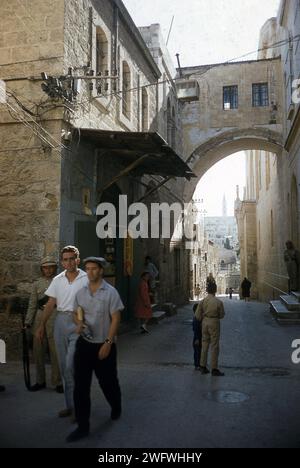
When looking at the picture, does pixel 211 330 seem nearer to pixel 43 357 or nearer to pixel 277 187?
pixel 43 357

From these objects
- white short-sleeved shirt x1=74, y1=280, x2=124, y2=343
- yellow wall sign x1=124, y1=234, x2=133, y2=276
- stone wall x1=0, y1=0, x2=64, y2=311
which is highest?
stone wall x1=0, y1=0, x2=64, y2=311

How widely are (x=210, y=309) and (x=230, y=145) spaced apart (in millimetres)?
16875

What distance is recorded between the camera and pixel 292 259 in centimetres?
1419

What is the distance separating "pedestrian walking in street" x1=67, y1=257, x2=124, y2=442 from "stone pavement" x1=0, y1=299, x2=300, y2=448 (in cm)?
40

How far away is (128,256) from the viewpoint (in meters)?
10.6

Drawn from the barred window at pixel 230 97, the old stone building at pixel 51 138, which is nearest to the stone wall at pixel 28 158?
the old stone building at pixel 51 138

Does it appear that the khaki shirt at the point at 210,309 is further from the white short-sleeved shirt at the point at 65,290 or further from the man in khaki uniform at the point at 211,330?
the white short-sleeved shirt at the point at 65,290

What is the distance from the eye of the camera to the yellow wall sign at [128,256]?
10.6m

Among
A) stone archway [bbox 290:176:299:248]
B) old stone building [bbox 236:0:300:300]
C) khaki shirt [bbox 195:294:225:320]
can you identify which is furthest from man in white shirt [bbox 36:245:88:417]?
stone archway [bbox 290:176:299:248]

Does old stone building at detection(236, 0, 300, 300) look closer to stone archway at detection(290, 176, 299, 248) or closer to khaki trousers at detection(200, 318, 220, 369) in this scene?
stone archway at detection(290, 176, 299, 248)

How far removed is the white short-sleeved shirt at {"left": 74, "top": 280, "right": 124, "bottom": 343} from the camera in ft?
13.4

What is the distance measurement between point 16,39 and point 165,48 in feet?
31.7

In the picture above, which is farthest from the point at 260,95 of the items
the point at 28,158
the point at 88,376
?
the point at 88,376

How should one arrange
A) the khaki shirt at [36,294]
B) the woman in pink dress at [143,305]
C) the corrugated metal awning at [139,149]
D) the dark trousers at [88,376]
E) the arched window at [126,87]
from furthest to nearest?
the arched window at [126,87] → the woman in pink dress at [143,305] → the corrugated metal awning at [139,149] → the khaki shirt at [36,294] → the dark trousers at [88,376]
